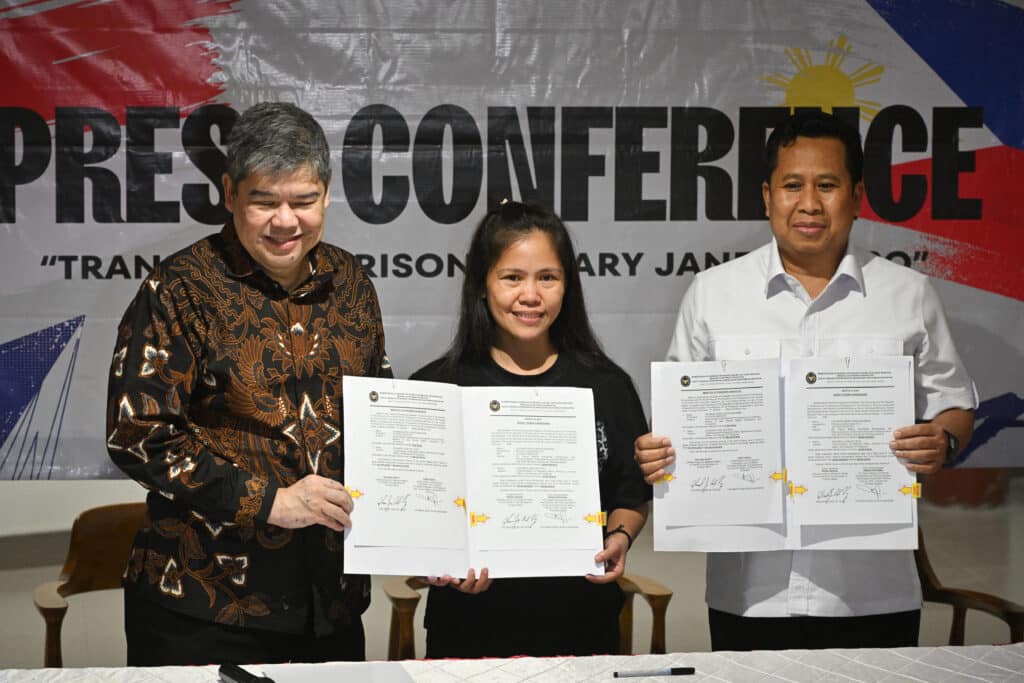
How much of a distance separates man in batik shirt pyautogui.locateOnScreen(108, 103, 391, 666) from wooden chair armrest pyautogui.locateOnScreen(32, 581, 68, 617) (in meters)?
1.19

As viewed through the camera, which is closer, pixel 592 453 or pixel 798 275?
pixel 592 453

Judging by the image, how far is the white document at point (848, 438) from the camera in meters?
2.55

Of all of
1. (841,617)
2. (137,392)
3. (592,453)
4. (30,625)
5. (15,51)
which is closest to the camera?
(137,392)

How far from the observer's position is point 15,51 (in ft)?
11.7

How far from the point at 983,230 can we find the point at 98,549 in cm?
328

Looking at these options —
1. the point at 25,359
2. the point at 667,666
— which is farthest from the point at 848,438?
the point at 25,359

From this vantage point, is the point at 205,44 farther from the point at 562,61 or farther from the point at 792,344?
the point at 792,344

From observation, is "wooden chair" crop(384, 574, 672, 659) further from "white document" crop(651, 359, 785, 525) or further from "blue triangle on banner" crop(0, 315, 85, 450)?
"blue triangle on banner" crop(0, 315, 85, 450)

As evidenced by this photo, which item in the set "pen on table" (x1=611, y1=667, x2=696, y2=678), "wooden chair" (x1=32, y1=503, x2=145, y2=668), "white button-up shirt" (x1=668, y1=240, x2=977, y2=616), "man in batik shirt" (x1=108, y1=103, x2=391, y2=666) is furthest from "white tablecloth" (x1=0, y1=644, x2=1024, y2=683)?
"wooden chair" (x1=32, y1=503, x2=145, y2=668)

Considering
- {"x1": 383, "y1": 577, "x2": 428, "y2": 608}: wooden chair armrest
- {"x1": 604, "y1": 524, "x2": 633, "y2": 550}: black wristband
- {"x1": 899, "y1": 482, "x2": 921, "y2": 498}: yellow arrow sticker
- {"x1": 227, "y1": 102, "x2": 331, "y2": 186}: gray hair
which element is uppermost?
{"x1": 227, "y1": 102, "x2": 331, "y2": 186}: gray hair

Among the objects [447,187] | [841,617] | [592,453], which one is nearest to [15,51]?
[447,187]

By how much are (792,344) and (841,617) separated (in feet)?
2.35

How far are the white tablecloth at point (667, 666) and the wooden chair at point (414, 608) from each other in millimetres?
1431

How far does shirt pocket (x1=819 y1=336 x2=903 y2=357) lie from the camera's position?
8.83 feet
